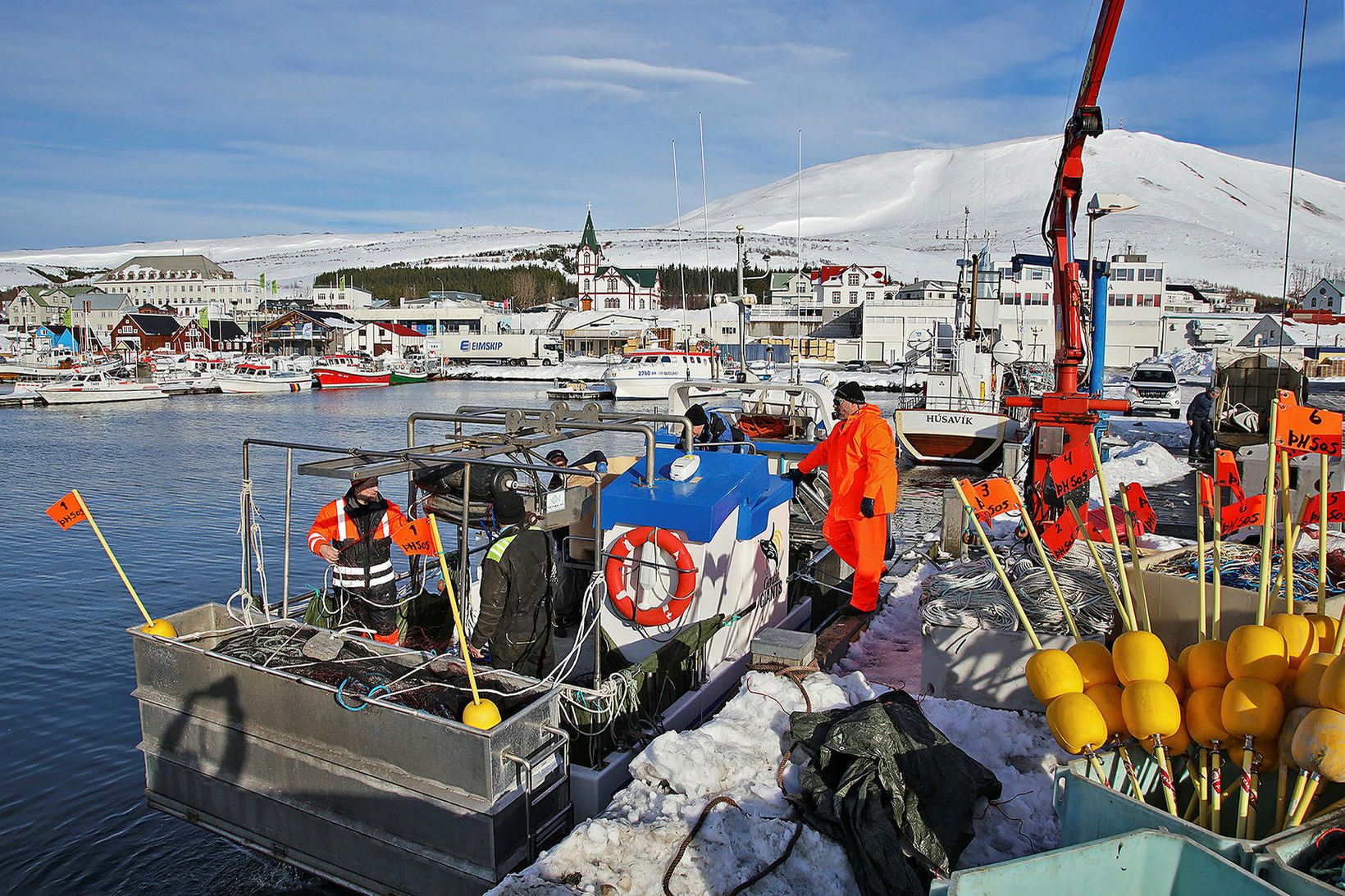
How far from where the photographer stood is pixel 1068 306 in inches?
556

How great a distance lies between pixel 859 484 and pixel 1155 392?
30.1 meters

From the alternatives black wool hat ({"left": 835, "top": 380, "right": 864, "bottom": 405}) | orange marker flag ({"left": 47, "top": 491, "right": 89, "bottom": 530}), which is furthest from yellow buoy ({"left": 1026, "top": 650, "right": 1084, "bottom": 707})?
orange marker flag ({"left": 47, "top": 491, "right": 89, "bottom": 530})

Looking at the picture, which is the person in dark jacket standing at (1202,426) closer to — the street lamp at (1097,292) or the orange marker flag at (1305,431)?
the street lamp at (1097,292)

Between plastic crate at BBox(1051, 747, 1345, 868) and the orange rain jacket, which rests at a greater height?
the orange rain jacket

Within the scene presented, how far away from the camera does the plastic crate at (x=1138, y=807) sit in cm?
320

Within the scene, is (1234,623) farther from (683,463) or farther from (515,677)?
(515,677)

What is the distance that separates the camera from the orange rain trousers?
7.81 m

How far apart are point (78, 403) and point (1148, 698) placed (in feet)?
162

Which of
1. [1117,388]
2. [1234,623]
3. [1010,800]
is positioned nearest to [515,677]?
[1010,800]

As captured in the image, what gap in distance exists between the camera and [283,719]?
4.93m

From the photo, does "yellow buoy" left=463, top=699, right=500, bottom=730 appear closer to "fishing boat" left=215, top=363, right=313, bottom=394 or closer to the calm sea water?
the calm sea water

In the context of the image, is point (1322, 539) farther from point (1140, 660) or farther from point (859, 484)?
point (859, 484)

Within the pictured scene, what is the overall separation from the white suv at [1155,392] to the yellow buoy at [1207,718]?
30482 millimetres

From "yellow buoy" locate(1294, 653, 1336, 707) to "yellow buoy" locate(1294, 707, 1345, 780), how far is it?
11 centimetres
